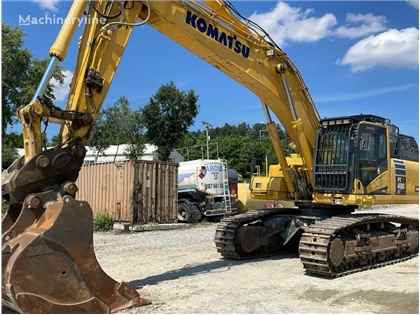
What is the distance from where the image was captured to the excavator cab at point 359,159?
841cm

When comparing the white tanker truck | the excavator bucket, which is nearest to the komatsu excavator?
the excavator bucket

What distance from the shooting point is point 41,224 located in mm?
5266

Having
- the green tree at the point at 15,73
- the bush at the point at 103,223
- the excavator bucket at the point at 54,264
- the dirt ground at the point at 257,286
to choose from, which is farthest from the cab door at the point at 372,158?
the green tree at the point at 15,73

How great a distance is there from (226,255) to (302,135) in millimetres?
2844

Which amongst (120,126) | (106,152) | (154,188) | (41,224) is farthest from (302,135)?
(106,152)

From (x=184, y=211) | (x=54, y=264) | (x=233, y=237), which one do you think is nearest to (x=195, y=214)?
(x=184, y=211)

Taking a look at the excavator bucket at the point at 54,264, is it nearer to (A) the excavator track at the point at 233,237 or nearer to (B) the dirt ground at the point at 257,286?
(B) the dirt ground at the point at 257,286

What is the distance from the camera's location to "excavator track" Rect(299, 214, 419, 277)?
7.66 metres

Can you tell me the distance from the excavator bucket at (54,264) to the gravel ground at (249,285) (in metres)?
0.50

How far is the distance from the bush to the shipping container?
0.36 metres

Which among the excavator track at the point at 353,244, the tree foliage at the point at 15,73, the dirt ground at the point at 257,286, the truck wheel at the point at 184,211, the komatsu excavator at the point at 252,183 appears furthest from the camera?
the tree foliage at the point at 15,73

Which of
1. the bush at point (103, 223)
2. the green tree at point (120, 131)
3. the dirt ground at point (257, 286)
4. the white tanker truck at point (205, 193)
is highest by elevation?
the green tree at point (120, 131)

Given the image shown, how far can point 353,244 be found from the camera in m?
8.18

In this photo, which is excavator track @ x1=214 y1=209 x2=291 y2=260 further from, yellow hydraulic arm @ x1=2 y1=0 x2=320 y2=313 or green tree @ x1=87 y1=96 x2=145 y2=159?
green tree @ x1=87 y1=96 x2=145 y2=159
